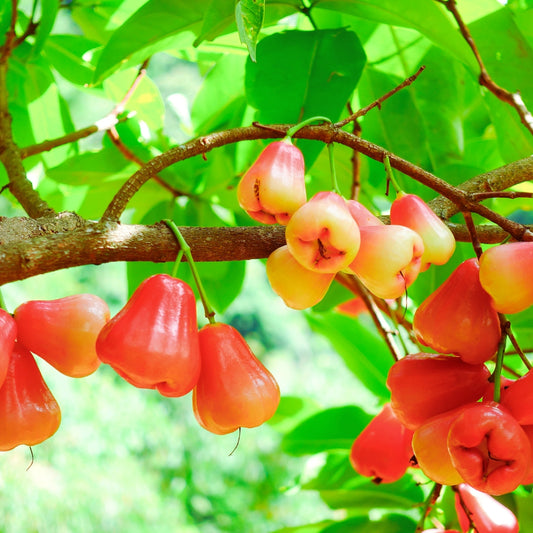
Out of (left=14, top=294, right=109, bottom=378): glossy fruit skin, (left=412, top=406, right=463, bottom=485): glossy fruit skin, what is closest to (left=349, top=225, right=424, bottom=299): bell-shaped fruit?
(left=412, top=406, right=463, bottom=485): glossy fruit skin

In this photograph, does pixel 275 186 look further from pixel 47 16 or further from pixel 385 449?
pixel 47 16

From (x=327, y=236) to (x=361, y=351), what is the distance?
677 mm

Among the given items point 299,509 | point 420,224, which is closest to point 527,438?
point 420,224

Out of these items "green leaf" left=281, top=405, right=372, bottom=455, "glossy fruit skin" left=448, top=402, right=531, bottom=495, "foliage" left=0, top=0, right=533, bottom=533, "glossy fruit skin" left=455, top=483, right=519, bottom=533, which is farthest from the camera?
"green leaf" left=281, top=405, right=372, bottom=455

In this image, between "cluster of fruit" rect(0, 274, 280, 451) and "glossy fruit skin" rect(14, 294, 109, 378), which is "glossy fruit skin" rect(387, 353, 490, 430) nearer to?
"cluster of fruit" rect(0, 274, 280, 451)

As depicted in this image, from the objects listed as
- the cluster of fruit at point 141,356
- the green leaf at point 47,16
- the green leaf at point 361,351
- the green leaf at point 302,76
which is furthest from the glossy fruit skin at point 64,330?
the green leaf at point 361,351

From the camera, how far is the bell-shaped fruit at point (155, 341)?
1.64 ft

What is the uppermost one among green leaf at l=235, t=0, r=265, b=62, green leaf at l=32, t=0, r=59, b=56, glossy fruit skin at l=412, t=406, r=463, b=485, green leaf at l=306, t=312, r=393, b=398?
green leaf at l=235, t=0, r=265, b=62

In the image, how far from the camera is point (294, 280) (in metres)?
0.53

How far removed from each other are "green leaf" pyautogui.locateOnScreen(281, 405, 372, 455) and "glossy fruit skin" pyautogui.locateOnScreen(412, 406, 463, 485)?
0.50m

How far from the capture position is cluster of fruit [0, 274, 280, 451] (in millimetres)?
505

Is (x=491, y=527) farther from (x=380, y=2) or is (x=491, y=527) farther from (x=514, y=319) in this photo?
(x=380, y=2)

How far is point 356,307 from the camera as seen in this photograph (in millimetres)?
1495

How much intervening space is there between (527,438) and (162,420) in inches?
121
